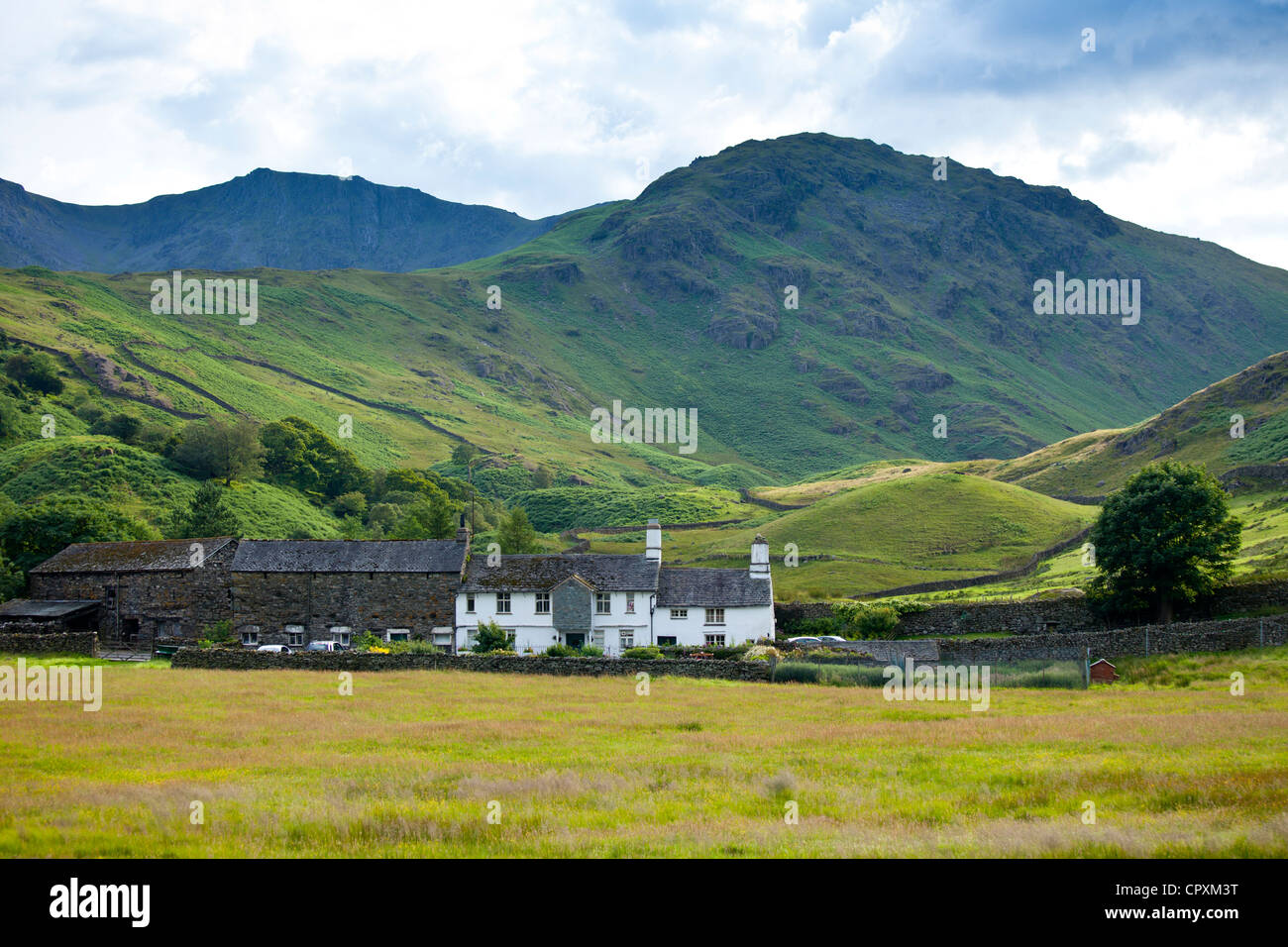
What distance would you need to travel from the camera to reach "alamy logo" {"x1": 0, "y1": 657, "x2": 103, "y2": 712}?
121 ft

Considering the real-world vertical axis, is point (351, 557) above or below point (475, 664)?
above

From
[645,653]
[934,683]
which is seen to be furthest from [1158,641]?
Result: [645,653]

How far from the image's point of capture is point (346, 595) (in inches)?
2527

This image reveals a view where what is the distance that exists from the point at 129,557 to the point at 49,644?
41.5 ft

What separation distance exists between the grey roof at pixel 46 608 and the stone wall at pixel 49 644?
7033mm

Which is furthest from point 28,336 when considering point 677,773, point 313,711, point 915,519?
point 677,773

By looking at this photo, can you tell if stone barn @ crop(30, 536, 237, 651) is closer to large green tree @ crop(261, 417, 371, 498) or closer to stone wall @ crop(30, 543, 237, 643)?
stone wall @ crop(30, 543, 237, 643)

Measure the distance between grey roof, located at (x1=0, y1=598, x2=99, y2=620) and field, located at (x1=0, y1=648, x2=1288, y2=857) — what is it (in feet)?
98.3

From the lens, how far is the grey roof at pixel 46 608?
62.1m

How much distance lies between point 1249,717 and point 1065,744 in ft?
23.0

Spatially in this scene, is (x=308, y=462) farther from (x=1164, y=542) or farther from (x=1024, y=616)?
(x=1164, y=542)

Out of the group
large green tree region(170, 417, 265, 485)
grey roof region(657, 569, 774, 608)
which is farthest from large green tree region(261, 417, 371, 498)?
grey roof region(657, 569, 774, 608)

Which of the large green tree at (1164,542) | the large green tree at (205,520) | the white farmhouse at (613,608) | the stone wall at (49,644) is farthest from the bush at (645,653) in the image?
the large green tree at (205,520)
